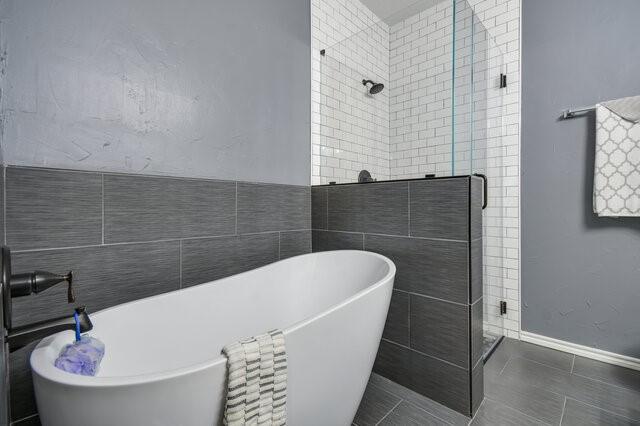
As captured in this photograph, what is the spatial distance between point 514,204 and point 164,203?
2330mm

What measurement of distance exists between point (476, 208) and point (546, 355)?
1336mm

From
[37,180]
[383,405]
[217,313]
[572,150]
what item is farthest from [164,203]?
[572,150]

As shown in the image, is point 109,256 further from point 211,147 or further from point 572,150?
point 572,150

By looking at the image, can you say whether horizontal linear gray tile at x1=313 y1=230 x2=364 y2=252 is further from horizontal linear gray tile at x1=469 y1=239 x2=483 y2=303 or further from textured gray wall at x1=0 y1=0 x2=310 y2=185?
horizontal linear gray tile at x1=469 y1=239 x2=483 y2=303

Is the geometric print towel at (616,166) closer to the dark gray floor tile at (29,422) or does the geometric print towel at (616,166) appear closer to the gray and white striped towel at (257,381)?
the gray and white striped towel at (257,381)

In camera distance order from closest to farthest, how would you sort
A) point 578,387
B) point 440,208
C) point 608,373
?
point 440,208 < point 578,387 < point 608,373

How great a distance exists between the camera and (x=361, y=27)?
263 cm

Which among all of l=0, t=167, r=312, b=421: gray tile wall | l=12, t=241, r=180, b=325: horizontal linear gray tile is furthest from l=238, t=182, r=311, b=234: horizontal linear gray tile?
l=12, t=241, r=180, b=325: horizontal linear gray tile

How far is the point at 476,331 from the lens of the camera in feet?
4.56

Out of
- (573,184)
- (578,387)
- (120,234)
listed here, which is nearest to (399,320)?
(578,387)

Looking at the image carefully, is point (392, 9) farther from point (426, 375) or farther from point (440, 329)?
point (426, 375)

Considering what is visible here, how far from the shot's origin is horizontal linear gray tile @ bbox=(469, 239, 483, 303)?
1.35 metres

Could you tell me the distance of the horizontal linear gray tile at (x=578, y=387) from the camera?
142 centimetres

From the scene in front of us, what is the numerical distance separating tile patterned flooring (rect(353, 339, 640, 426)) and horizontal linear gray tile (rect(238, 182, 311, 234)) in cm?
106
